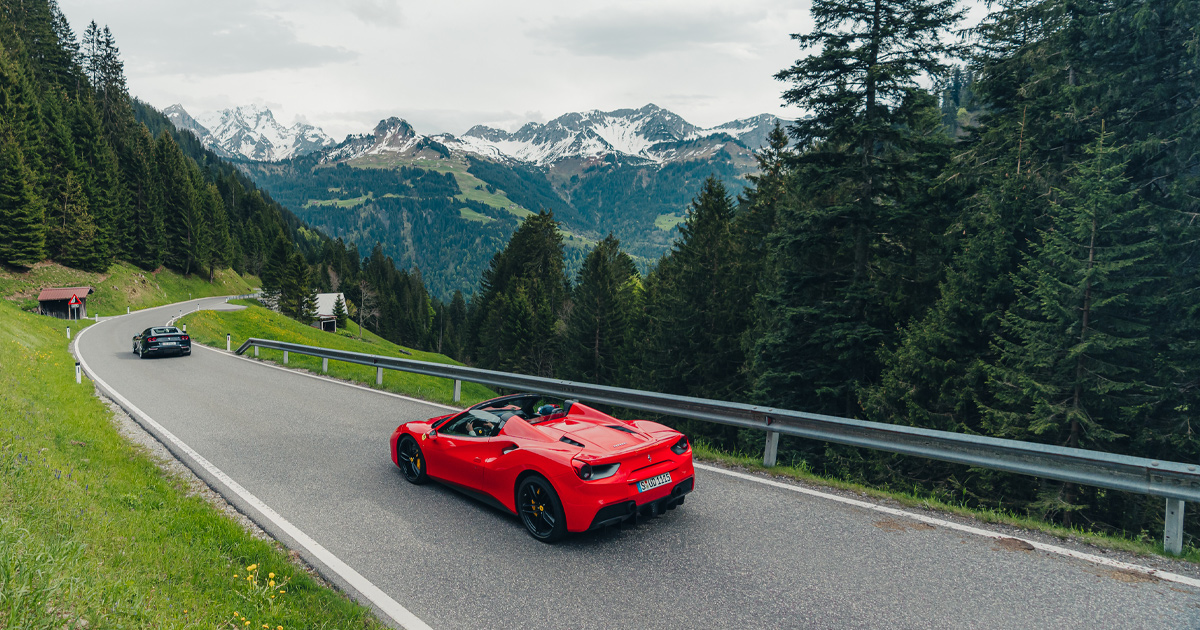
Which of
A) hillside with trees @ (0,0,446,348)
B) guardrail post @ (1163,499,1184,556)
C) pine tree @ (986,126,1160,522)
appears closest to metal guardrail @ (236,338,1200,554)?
guardrail post @ (1163,499,1184,556)

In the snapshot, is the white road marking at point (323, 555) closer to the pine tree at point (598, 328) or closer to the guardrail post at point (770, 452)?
the guardrail post at point (770, 452)

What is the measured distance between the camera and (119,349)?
2794cm

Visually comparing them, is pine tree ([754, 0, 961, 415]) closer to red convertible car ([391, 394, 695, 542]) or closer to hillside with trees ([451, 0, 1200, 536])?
hillside with trees ([451, 0, 1200, 536])

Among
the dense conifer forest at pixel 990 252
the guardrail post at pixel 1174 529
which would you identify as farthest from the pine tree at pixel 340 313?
the guardrail post at pixel 1174 529

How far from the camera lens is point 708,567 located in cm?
498

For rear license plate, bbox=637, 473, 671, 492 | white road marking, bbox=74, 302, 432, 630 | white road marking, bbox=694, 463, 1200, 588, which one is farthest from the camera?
rear license plate, bbox=637, 473, 671, 492

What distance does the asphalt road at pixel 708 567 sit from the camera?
4164 mm

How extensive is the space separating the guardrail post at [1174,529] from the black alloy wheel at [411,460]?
768 cm

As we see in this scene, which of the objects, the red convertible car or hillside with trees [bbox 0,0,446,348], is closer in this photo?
the red convertible car

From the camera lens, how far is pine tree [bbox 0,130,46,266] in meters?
46.8

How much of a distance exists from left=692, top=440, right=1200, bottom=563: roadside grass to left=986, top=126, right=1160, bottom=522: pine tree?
19.9 feet

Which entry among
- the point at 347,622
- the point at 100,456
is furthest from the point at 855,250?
the point at 100,456

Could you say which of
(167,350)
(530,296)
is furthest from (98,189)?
(167,350)

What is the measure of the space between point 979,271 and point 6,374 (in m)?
22.5
